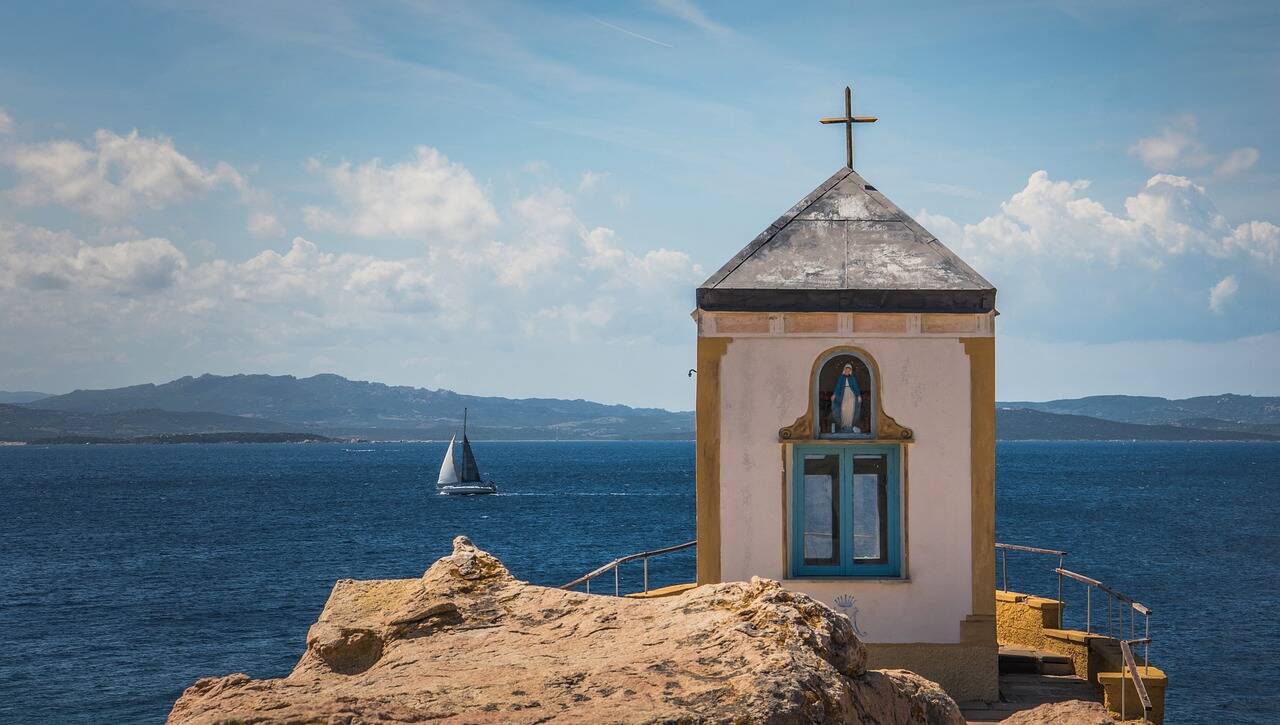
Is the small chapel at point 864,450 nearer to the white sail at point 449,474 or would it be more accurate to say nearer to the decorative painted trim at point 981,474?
the decorative painted trim at point 981,474

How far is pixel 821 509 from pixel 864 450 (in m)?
0.82

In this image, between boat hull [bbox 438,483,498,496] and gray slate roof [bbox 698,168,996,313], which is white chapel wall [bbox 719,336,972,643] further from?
boat hull [bbox 438,483,498,496]

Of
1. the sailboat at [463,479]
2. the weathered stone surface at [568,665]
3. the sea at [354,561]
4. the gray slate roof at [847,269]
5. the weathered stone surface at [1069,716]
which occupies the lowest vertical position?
the sea at [354,561]

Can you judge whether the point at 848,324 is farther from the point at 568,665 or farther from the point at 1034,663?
the point at 568,665

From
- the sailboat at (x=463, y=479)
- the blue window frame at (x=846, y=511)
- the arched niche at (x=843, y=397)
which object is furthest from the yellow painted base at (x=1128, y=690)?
the sailboat at (x=463, y=479)

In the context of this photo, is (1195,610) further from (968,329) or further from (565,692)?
(565,692)

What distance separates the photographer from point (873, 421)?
13422 millimetres

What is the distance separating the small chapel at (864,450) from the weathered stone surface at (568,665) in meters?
5.81

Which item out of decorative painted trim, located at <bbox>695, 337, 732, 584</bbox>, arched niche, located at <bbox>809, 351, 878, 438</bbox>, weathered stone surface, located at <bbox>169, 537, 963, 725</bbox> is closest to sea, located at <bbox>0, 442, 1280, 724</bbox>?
arched niche, located at <bbox>809, 351, 878, 438</bbox>

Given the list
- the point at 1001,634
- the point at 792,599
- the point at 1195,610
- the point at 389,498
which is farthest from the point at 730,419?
the point at 389,498

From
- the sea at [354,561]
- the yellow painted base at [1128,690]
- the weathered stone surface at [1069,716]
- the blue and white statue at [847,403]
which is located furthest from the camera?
the sea at [354,561]

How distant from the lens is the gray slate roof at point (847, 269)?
1330cm

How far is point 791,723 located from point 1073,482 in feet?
559

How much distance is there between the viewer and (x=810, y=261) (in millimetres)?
13852
